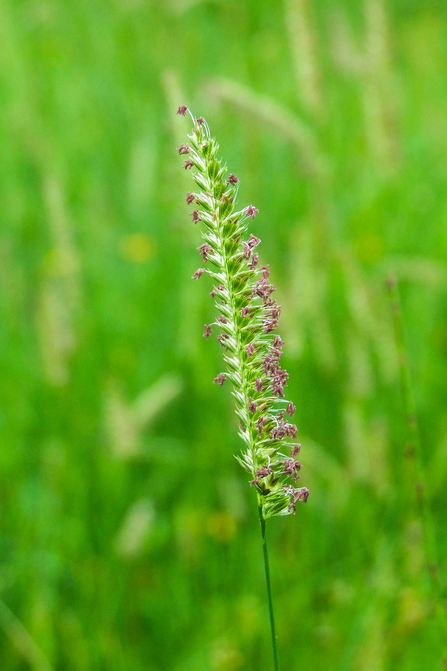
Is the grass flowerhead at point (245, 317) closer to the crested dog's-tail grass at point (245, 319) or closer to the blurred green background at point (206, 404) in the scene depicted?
the crested dog's-tail grass at point (245, 319)

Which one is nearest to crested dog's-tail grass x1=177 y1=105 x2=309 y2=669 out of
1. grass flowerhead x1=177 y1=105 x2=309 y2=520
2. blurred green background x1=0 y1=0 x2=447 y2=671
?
grass flowerhead x1=177 y1=105 x2=309 y2=520

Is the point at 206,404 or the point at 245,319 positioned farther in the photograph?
the point at 206,404

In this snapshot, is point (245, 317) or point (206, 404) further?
point (206, 404)

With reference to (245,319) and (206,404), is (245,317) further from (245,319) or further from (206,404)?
(206,404)

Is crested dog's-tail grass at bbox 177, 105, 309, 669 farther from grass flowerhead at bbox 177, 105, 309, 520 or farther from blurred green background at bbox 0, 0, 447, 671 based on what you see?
blurred green background at bbox 0, 0, 447, 671

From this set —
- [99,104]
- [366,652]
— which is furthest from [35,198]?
[366,652]

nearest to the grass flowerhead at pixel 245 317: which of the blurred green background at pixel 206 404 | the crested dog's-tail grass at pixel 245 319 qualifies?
the crested dog's-tail grass at pixel 245 319

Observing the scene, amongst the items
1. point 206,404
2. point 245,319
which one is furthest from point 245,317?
point 206,404
